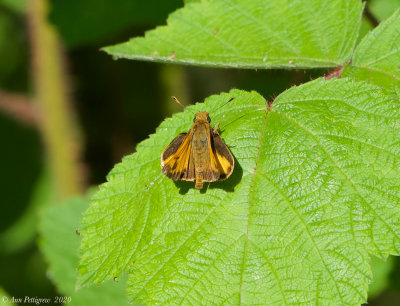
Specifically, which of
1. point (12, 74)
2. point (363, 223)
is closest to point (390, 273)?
point (363, 223)

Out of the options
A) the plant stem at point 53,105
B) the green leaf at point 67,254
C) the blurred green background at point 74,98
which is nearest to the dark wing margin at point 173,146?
the blurred green background at point 74,98

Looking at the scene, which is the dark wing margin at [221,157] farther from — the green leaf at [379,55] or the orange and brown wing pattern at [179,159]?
the green leaf at [379,55]

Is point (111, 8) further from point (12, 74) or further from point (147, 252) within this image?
point (147, 252)

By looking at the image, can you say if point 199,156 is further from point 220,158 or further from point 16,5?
point 16,5

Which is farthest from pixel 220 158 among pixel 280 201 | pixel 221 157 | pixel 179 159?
pixel 280 201

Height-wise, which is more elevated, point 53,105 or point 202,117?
point 53,105

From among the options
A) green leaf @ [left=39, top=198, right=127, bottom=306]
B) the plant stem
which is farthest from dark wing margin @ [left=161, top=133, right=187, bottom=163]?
the plant stem
